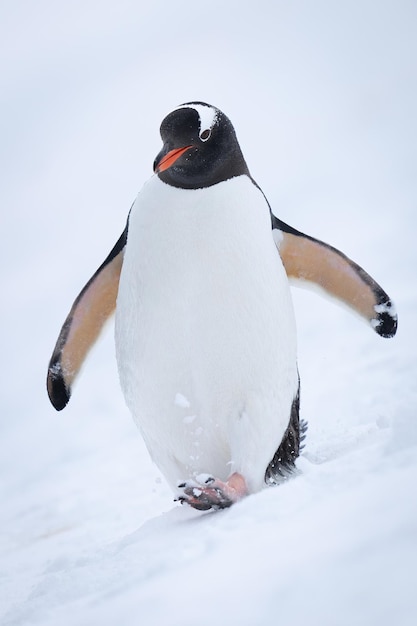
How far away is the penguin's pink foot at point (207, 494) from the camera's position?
1.76 meters

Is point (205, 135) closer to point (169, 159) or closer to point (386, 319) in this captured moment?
point (169, 159)

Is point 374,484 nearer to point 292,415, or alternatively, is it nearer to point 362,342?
point 292,415

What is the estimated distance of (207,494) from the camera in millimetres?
1754

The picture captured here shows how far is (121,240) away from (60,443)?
2593mm

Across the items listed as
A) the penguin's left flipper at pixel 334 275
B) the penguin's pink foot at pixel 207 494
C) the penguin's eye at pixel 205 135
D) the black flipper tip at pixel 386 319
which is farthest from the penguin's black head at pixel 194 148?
the penguin's pink foot at pixel 207 494

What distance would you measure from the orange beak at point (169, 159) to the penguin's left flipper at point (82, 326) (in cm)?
44

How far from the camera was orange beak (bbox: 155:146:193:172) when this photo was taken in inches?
79.7

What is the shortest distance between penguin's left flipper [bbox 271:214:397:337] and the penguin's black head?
1.24 feet

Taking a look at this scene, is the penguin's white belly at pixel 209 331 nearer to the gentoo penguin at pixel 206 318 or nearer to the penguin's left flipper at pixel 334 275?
the gentoo penguin at pixel 206 318

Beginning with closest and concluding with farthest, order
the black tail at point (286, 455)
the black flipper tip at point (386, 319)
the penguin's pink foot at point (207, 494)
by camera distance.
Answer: the penguin's pink foot at point (207, 494) → the black tail at point (286, 455) → the black flipper tip at point (386, 319)

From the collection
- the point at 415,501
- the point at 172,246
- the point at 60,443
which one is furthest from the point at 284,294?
the point at 60,443

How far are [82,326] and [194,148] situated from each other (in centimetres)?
74

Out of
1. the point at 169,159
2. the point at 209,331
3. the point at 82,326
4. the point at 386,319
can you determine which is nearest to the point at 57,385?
the point at 82,326

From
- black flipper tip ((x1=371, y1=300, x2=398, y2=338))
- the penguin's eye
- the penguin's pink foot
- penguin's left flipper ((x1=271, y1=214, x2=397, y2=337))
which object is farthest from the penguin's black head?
the penguin's pink foot
